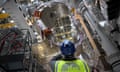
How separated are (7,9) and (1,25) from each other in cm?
154

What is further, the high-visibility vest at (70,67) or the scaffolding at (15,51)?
the scaffolding at (15,51)

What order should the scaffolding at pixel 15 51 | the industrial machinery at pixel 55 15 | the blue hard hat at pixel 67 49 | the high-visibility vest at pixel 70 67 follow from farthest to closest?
the industrial machinery at pixel 55 15 → the scaffolding at pixel 15 51 → the blue hard hat at pixel 67 49 → the high-visibility vest at pixel 70 67

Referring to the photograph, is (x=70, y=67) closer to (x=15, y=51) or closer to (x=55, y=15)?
(x=15, y=51)

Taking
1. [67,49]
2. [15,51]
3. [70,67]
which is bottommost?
[15,51]

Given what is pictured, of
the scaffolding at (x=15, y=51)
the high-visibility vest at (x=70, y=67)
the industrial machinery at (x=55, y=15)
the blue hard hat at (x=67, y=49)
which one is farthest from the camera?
the industrial machinery at (x=55, y=15)

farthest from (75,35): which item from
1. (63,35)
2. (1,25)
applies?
(1,25)

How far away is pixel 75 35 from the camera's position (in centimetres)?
1421

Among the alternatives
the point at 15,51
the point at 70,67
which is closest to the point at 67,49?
the point at 70,67

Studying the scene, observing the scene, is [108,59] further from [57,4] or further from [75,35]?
[57,4]

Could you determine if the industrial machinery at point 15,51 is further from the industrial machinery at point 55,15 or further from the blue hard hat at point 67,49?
the industrial machinery at point 55,15

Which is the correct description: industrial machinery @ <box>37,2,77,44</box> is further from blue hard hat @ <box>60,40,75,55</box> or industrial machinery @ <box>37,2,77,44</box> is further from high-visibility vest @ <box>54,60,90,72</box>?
high-visibility vest @ <box>54,60,90,72</box>

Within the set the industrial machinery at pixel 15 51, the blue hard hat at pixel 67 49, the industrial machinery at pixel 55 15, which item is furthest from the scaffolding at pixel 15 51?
the industrial machinery at pixel 55 15

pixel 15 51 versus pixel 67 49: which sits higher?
pixel 67 49

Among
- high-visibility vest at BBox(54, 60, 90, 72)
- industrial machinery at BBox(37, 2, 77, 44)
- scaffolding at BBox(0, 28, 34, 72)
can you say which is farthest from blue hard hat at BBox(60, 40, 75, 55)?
industrial machinery at BBox(37, 2, 77, 44)
